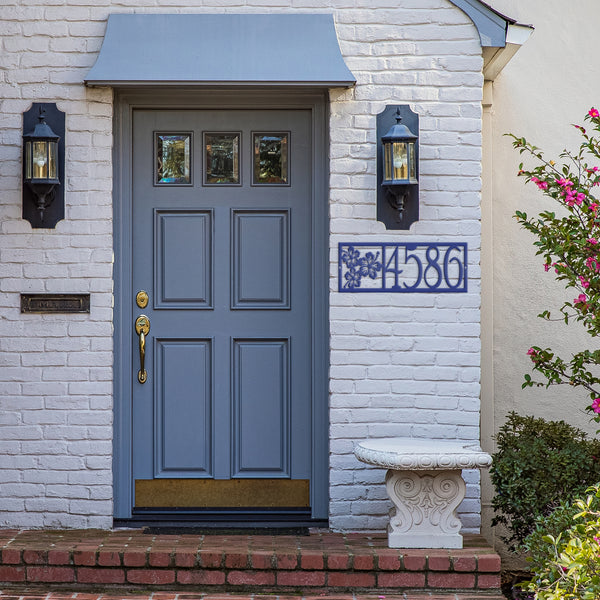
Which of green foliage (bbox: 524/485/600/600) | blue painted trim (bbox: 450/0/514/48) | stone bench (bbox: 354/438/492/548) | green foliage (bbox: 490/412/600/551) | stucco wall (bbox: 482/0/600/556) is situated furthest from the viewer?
stucco wall (bbox: 482/0/600/556)

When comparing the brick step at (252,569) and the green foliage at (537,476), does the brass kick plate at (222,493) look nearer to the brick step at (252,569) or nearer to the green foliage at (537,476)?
the brick step at (252,569)

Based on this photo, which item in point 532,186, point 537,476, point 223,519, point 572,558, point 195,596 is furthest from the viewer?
point 532,186

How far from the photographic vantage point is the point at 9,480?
471 cm

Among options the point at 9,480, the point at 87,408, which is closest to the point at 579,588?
the point at 87,408

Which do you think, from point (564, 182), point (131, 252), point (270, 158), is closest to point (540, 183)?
point (564, 182)

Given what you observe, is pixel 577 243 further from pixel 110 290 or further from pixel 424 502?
pixel 110 290

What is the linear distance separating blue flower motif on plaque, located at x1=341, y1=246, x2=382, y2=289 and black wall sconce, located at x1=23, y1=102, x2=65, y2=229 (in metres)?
1.53

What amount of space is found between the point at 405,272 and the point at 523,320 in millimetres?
1214

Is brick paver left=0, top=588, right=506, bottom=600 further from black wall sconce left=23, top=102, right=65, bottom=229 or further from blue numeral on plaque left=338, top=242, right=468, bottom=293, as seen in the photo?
black wall sconce left=23, top=102, right=65, bottom=229

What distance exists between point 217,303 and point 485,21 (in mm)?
2078

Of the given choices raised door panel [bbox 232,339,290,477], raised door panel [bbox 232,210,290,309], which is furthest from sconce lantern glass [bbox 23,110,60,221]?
raised door panel [bbox 232,339,290,477]

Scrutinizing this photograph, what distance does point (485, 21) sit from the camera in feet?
15.3

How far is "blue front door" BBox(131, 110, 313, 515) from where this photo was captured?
4.88 metres

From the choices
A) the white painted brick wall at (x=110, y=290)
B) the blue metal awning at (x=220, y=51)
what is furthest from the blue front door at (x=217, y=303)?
the blue metal awning at (x=220, y=51)
